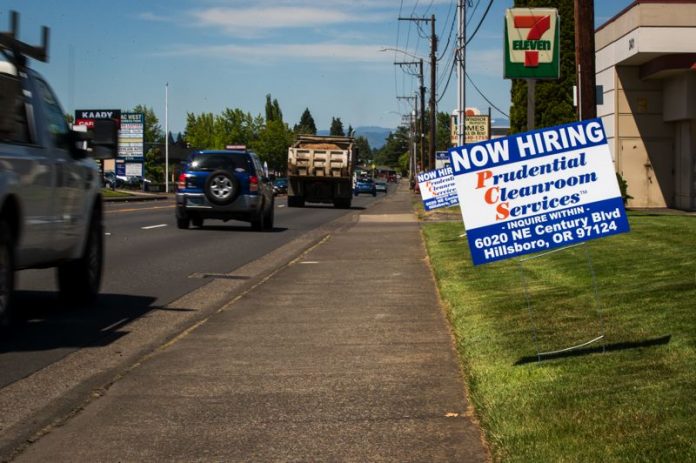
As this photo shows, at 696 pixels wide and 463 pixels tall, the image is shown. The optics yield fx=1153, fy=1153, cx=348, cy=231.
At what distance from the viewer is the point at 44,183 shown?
33.6 feet

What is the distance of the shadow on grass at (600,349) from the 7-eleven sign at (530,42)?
1626 cm

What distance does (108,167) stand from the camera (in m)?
158

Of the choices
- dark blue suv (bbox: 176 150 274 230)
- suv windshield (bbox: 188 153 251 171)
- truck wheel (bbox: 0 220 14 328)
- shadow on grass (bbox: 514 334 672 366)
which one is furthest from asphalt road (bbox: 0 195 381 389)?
shadow on grass (bbox: 514 334 672 366)

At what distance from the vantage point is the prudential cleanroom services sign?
8.08 metres

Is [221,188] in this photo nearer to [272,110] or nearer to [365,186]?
[365,186]

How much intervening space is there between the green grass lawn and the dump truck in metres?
33.6

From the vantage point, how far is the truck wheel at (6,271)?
9.16 metres

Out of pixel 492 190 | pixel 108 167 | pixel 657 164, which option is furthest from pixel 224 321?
pixel 108 167

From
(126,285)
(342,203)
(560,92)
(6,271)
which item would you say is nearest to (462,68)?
(560,92)

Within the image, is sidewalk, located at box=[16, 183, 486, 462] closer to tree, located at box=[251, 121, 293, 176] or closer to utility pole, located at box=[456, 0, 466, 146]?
utility pole, located at box=[456, 0, 466, 146]

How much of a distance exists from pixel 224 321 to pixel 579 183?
13.7ft

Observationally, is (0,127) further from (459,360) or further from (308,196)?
(308,196)

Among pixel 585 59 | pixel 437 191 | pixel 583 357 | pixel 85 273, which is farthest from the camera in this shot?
pixel 437 191

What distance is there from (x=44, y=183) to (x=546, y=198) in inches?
182
